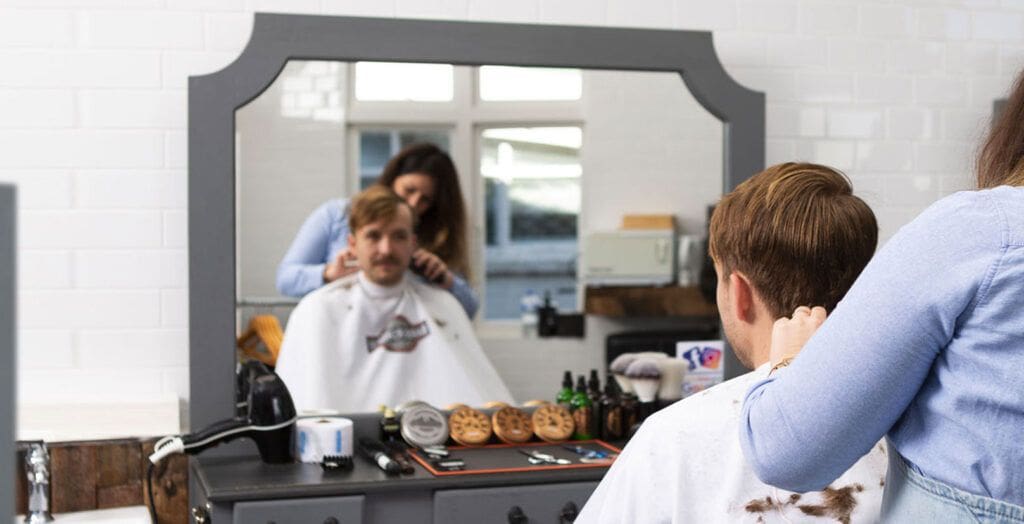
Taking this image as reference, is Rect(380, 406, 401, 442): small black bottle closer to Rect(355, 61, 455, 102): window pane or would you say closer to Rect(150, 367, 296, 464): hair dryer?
Rect(150, 367, 296, 464): hair dryer

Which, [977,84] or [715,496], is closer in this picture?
[715,496]

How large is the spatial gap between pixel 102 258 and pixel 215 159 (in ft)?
1.18

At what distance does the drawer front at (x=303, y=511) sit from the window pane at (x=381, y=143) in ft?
2.57

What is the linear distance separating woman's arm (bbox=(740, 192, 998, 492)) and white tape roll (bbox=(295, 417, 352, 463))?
4.81 feet

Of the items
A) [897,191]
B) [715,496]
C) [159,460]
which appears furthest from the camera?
[897,191]

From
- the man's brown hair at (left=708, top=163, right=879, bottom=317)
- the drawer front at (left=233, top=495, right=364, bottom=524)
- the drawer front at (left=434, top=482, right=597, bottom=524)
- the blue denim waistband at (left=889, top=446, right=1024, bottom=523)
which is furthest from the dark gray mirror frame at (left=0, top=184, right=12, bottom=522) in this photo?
the drawer front at (left=434, top=482, right=597, bottom=524)

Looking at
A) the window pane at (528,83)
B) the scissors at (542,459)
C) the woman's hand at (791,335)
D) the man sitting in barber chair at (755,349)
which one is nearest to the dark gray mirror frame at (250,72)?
the window pane at (528,83)

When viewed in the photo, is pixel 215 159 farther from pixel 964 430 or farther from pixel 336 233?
pixel 964 430

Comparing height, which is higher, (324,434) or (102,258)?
(102,258)

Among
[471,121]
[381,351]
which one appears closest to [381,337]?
[381,351]

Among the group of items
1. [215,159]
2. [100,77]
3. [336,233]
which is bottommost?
[336,233]

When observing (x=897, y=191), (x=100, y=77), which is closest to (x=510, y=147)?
(x=100, y=77)

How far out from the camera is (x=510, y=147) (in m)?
2.79

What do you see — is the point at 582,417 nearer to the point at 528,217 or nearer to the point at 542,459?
the point at 542,459
